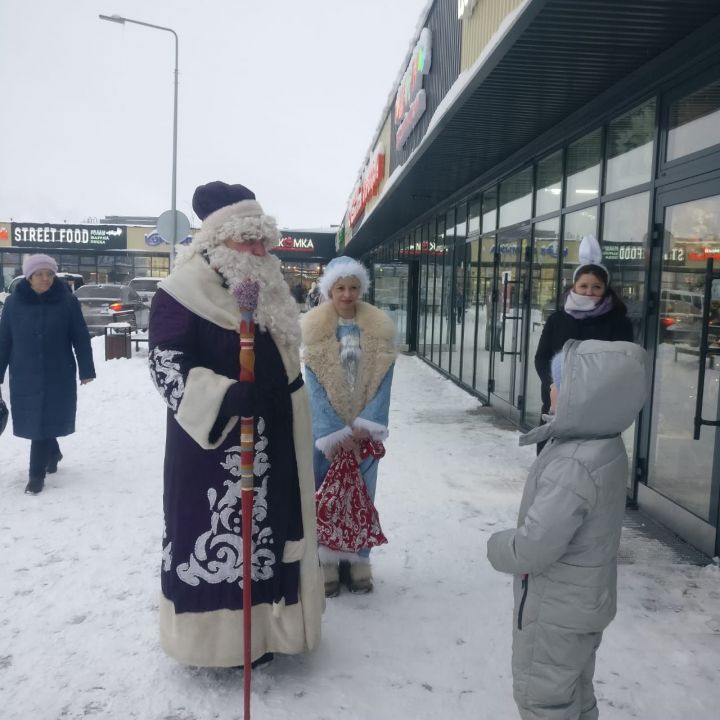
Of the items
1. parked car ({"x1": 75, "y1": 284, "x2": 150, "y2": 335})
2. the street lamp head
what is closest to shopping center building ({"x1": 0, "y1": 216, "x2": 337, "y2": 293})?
parked car ({"x1": 75, "y1": 284, "x2": 150, "y2": 335})

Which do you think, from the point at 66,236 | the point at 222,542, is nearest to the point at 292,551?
the point at 222,542

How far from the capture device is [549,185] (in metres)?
7.21

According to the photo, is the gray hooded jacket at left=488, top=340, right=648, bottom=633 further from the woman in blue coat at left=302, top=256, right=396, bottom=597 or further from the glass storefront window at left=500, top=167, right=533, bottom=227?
the glass storefront window at left=500, top=167, right=533, bottom=227

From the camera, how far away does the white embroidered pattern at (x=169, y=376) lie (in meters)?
2.49

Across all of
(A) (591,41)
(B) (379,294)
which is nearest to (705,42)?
(A) (591,41)

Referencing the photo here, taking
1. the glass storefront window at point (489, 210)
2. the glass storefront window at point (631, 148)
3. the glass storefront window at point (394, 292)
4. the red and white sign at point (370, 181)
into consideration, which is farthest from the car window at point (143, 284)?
the glass storefront window at point (631, 148)

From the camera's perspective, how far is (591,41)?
14.5 feet

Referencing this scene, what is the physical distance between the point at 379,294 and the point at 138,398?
11441 millimetres

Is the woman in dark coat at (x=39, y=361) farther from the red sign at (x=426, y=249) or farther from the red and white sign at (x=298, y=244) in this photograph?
the red and white sign at (x=298, y=244)

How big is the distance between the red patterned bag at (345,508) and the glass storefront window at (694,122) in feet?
9.42

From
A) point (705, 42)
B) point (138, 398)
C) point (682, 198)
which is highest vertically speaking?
point (705, 42)

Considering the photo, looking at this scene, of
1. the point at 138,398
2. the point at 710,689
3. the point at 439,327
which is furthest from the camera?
the point at 439,327

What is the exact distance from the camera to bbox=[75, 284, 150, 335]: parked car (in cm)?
1789

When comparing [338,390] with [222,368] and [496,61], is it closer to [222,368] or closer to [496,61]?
[222,368]
